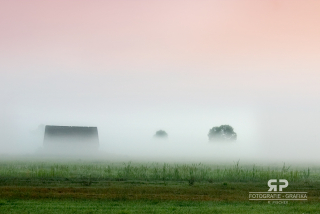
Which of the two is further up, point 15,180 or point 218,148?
point 218,148

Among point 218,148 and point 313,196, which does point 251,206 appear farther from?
point 218,148

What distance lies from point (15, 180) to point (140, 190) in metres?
8.09

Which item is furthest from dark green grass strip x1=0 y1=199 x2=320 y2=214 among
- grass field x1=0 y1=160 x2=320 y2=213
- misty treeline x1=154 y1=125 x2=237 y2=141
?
misty treeline x1=154 y1=125 x2=237 y2=141

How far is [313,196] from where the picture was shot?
20641 mm

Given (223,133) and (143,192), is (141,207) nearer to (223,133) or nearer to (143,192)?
(143,192)

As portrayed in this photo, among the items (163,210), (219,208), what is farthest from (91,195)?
(219,208)

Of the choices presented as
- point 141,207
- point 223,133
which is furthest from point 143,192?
point 223,133

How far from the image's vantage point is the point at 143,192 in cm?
2100

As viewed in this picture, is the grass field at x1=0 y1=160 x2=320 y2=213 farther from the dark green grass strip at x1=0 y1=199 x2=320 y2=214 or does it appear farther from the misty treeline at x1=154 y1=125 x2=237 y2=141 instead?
the misty treeline at x1=154 y1=125 x2=237 y2=141

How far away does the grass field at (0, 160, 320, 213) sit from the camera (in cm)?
1673

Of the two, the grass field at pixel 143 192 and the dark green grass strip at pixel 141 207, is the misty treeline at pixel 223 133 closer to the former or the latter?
the grass field at pixel 143 192

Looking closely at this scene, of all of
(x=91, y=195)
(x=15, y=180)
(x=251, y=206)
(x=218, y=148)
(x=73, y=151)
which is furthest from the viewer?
(x=218, y=148)

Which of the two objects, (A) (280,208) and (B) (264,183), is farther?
(B) (264,183)

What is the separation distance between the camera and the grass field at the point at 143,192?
1673cm
